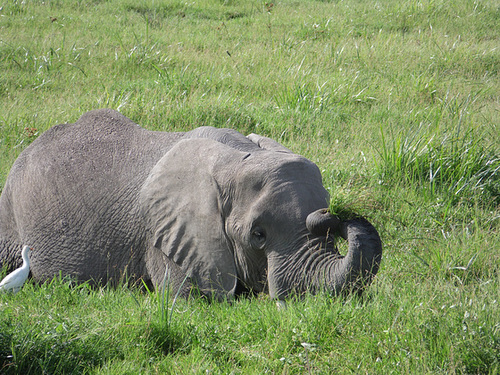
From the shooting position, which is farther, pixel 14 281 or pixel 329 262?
pixel 14 281

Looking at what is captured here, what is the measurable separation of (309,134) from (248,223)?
374 cm

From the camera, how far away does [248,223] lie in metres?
4.36

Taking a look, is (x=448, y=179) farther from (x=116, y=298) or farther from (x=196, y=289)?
(x=116, y=298)

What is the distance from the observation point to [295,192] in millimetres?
4270

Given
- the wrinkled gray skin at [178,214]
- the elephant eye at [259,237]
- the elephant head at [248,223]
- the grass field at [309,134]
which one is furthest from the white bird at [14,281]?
the elephant eye at [259,237]

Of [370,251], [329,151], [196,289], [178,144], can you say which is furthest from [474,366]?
[329,151]

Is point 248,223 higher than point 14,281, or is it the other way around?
point 248,223

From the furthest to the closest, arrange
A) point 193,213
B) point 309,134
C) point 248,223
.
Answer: point 309,134 → point 193,213 → point 248,223

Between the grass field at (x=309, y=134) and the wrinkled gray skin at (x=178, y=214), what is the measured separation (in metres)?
0.20

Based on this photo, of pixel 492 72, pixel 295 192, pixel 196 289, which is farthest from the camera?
pixel 492 72

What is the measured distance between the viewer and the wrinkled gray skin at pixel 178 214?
162 inches

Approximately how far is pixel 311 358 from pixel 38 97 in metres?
6.90

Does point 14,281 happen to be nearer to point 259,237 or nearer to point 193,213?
point 193,213

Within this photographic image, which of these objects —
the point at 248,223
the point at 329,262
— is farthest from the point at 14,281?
the point at 329,262
